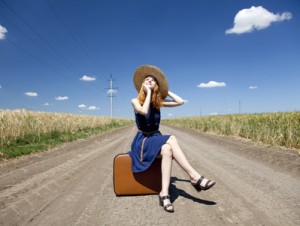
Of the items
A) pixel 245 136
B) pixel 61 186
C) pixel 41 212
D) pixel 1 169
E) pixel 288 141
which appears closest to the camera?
pixel 41 212

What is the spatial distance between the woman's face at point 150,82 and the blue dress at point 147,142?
1.02ft

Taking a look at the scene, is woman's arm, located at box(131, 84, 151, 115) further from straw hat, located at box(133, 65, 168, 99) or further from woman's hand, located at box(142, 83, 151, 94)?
straw hat, located at box(133, 65, 168, 99)

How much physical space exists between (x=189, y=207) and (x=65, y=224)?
159 centimetres

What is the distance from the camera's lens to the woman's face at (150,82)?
4.89m

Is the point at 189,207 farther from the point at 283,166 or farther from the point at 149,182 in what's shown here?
the point at 283,166

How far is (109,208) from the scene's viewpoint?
13.4 ft

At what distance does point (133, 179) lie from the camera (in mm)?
4738

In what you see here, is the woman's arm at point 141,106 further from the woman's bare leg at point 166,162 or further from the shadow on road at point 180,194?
the shadow on road at point 180,194

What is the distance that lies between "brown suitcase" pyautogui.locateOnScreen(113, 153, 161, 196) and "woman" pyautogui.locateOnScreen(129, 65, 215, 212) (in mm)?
143

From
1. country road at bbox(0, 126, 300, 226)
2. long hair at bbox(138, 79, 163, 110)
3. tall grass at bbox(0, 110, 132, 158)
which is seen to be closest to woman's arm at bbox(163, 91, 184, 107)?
long hair at bbox(138, 79, 163, 110)

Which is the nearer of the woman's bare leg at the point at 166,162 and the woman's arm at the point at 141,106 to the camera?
the woman's bare leg at the point at 166,162

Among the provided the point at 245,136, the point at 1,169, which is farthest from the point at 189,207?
the point at 245,136

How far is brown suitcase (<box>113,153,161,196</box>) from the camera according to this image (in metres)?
4.72

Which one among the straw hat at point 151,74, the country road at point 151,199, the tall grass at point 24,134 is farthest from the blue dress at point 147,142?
the tall grass at point 24,134
